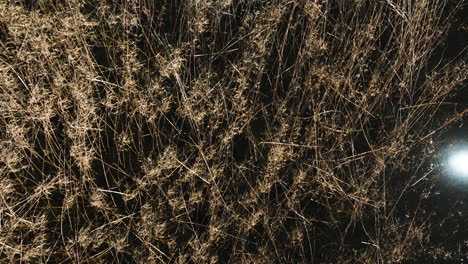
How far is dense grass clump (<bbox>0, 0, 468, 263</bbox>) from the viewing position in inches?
95.8

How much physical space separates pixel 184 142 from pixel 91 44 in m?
0.70

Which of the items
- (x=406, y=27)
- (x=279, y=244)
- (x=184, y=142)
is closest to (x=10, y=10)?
(x=184, y=142)

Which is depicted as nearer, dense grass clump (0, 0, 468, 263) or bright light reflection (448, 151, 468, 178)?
A: dense grass clump (0, 0, 468, 263)

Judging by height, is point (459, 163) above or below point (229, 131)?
below

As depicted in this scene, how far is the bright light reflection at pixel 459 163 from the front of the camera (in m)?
2.64

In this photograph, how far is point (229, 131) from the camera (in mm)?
2484

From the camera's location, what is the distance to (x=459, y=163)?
264cm

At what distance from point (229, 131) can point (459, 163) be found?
124 cm

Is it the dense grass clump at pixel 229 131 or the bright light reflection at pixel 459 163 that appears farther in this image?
the bright light reflection at pixel 459 163

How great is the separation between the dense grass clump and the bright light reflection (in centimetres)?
8

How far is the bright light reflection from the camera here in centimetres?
264

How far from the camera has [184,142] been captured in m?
2.53

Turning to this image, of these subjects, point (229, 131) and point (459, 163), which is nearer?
point (229, 131)

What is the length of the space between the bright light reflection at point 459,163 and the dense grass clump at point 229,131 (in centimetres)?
8
